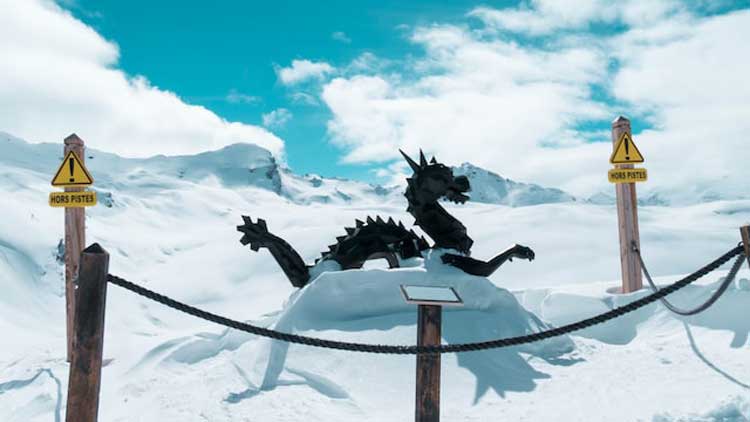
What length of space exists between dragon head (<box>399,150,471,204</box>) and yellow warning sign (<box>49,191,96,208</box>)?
3.32 meters

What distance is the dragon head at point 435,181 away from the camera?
5898 millimetres

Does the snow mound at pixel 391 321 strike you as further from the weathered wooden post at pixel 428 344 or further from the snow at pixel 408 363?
the weathered wooden post at pixel 428 344

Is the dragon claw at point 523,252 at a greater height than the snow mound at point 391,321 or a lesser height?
greater

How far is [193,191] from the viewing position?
36500mm

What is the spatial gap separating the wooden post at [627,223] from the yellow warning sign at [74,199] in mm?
5944

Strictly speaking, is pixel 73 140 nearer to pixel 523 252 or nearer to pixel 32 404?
pixel 32 404

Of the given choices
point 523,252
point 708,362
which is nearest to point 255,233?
point 523,252

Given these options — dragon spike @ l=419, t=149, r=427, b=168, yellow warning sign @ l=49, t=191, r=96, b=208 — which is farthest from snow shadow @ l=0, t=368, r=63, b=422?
dragon spike @ l=419, t=149, r=427, b=168

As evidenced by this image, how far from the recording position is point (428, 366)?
3.12 meters

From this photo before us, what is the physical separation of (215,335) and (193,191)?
32085 millimetres

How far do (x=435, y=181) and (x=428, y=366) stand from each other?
9.98 ft

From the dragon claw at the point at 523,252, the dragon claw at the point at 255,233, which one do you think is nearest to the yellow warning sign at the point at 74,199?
the dragon claw at the point at 255,233

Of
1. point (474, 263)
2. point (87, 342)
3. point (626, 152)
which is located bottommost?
point (87, 342)

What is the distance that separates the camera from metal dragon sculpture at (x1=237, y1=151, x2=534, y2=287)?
5.73 m
